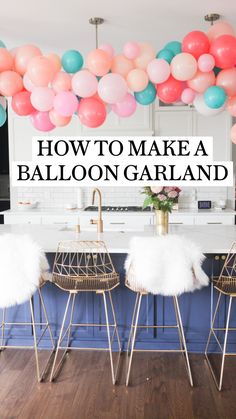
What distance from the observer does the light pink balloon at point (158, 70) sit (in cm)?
317

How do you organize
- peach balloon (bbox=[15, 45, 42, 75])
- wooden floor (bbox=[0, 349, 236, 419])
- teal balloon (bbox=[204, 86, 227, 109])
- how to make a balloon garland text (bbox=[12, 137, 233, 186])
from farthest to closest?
how to make a balloon garland text (bbox=[12, 137, 233, 186]), peach balloon (bbox=[15, 45, 42, 75]), teal balloon (bbox=[204, 86, 227, 109]), wooden floor (bbox=[0, 349, 236, 419])

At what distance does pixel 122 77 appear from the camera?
3.27 metres

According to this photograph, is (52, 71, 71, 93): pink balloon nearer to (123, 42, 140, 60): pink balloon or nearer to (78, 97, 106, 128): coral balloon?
Answer: (78, 97, 106, 128): coral balloon

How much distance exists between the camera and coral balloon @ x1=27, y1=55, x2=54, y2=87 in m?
3.16

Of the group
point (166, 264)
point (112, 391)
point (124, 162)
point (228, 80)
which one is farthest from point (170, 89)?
point (124, 162)

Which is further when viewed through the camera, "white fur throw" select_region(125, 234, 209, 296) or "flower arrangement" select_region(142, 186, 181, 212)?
"flower arrangement" select_region(142, 186, 181, 212)

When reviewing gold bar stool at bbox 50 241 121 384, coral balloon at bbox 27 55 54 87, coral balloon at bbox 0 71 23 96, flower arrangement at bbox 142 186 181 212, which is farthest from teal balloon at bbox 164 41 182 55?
gold bar stool at bbox 50 241 121 384

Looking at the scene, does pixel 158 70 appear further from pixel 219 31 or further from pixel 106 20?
pixel 106 20

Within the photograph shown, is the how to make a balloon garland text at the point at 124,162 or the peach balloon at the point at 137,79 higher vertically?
the peach balloon at the point at 137,79

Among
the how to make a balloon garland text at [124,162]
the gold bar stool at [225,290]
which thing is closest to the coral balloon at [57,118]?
the gold bar stool at [225,290]

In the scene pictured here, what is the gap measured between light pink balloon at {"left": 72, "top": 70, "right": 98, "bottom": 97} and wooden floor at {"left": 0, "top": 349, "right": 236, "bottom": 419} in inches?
78.2

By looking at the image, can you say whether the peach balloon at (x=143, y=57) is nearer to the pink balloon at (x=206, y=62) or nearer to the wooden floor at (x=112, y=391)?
the pink balloon at (x=206, y=62)

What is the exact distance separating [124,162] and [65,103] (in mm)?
2675

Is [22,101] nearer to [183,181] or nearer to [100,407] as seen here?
[100,407]
